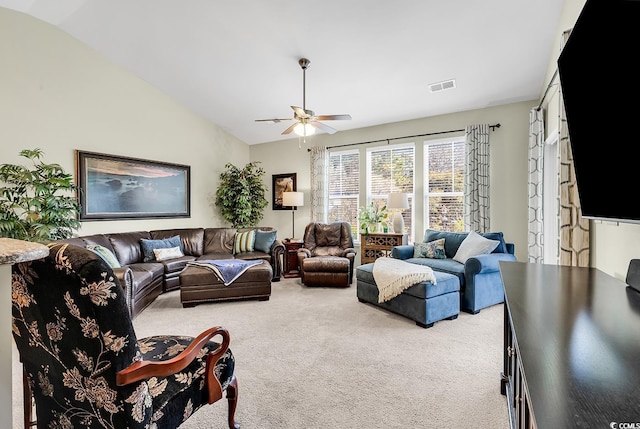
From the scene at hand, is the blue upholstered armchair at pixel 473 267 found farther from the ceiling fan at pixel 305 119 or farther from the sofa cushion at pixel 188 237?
the sofa cushion at pixel 188 237

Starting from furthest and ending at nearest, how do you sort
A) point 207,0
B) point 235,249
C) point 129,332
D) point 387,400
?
point 235,249 < point 207,0 < point 387,400 < point 129,332

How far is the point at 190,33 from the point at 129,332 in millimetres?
3885

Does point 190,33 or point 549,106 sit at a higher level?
point 190,33

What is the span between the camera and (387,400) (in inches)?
76.2

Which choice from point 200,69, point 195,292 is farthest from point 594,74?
point 200,69

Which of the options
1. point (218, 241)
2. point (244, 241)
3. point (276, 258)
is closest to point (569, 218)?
point (276, 258)

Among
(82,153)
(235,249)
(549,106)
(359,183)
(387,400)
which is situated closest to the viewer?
(387,400)

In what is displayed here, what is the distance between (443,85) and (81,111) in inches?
197

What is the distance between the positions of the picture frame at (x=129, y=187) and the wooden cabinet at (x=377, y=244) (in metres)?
3.38

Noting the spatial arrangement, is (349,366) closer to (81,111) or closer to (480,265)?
(480,265)

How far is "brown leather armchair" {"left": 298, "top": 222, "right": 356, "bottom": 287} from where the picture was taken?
15.3 ft

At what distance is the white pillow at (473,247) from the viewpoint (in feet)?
12.5

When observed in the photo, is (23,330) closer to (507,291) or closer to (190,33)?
(507,291)

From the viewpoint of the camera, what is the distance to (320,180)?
6.23m
